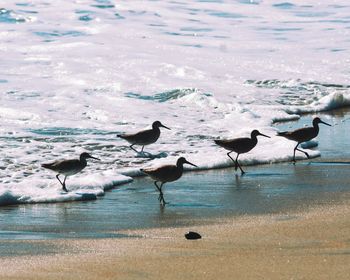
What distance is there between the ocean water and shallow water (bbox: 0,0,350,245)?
1.5 inches

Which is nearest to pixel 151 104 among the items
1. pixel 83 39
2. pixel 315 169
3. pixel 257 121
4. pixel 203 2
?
pixel 257 121

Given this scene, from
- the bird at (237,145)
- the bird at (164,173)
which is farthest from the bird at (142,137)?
the bird at (164,173)

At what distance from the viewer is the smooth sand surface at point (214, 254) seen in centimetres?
541

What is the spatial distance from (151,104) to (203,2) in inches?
816

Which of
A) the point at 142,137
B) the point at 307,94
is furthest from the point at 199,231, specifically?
the point at 307,94

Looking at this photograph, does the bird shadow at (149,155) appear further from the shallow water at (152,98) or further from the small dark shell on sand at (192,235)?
the small dark shell on sand at (192,235)

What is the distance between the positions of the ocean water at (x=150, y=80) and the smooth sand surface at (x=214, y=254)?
224 centimetres

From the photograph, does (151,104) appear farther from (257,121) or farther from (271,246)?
(271,246)

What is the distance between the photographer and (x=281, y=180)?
9.70 metres

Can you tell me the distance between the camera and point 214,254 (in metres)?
6.00

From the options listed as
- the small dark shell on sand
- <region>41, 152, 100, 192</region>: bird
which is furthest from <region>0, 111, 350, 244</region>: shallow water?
the small dark shell on sand

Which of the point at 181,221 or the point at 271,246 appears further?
the point at 181,221

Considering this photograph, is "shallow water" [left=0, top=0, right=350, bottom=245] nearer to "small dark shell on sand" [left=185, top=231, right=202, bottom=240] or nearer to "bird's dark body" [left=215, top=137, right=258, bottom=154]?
"bird's dark body" [left=215, top=137, right=258, bottom=154]

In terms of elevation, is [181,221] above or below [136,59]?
above
